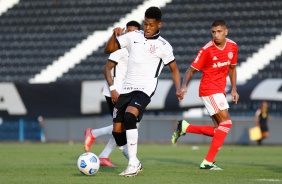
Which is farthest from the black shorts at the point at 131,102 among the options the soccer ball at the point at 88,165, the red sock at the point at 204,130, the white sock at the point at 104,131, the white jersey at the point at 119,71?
the white sock at the point at 104,131

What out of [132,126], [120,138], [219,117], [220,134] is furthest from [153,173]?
[219,117]

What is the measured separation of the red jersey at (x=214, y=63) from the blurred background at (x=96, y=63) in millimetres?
9274

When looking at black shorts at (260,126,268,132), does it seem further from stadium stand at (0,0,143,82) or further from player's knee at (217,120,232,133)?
player's knee at (217,120,232,133)

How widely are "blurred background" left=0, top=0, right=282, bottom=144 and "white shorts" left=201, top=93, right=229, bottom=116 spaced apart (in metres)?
9.34

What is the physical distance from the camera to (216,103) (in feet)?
34.5

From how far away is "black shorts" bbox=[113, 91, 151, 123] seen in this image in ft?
29.3

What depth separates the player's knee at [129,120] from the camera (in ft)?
29.0

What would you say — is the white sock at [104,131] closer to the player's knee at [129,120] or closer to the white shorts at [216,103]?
the white shorts at [216,103]

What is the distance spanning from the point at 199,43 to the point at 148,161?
1085cm

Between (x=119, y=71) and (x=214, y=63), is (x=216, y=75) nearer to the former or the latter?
(x=214, y=63)

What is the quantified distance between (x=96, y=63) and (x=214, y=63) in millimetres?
12773

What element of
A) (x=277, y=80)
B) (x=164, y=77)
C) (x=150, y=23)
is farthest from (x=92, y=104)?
(x=150, y=23)

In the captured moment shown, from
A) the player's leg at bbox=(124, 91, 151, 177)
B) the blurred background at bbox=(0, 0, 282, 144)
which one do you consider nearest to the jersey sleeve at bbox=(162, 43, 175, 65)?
the player's leg at bbox=(124, 91, 151, 177)

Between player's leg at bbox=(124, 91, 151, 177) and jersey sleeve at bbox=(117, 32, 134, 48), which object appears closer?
player's leg at bbox=(124, 91, 151, 177)
